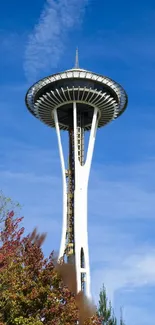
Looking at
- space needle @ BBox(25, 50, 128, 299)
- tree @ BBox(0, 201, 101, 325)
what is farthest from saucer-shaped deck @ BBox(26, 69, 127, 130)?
tree @ BBox(0, 201, 101, 325)

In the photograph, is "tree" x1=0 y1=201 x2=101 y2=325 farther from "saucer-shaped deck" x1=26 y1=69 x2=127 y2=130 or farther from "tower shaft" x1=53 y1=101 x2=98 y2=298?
"saucer-shaped deck" x1=26 y1=69 x2=127 y2=130

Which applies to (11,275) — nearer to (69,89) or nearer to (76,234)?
(76,234)

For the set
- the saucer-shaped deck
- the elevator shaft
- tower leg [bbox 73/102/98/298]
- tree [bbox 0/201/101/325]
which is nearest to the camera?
tree [bbox 0/201/101/325]

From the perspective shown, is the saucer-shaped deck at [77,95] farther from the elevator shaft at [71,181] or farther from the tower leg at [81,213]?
the tower leg at [81,213]

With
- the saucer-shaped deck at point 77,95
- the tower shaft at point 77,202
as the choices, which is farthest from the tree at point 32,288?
the saucer-shaped deck at point 77,95

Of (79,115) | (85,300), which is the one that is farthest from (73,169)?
(85,300)

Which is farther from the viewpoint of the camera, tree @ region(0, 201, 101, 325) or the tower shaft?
the tower shaft

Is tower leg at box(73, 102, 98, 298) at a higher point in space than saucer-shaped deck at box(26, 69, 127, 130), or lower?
lower
